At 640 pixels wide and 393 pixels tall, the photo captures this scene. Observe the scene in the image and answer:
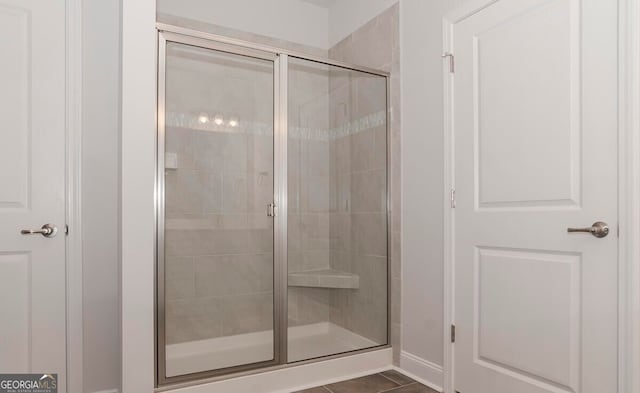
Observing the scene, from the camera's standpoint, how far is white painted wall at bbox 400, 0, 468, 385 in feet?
7.85

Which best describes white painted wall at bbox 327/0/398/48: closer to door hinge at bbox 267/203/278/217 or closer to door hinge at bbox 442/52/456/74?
door hinge at bbox 442/52/456/74

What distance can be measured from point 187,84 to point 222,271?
105 centimetres

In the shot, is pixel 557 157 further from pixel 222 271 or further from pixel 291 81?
pixel 222 271

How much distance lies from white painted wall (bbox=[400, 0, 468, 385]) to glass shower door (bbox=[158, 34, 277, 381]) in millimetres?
878

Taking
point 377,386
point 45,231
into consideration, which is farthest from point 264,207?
point 377,386

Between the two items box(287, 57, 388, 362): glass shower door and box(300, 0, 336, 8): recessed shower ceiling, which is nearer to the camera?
box(287, 57, 388, 362): glass shower door

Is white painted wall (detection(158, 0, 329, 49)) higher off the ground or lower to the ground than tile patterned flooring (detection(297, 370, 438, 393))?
higher

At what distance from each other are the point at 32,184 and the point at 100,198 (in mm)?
315

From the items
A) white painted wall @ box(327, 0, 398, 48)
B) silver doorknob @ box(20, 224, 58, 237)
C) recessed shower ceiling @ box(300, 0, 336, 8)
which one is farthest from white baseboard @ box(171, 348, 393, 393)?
recessed shower ceiling @ box(300, 0, 336, 8)

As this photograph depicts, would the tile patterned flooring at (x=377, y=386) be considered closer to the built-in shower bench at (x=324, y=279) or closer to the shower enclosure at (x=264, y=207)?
the shower enclosure at (x=264, y=207)

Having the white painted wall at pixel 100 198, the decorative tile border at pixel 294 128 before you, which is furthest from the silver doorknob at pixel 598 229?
the white painted wall at pixel 100 198

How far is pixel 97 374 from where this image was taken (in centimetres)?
219

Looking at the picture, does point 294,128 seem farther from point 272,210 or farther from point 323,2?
point 323,2

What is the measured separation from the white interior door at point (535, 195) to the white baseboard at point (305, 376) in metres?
0.58
